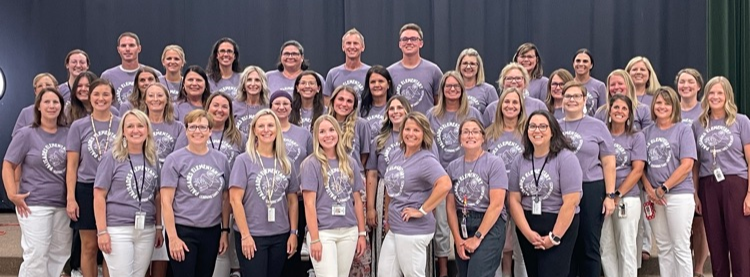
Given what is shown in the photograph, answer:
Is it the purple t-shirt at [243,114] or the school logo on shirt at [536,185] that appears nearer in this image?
the school logo on shirt at [536,185]

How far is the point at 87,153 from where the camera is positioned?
5.38m

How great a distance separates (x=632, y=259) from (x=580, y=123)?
88 cm

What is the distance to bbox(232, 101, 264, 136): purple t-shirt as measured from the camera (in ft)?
19.0

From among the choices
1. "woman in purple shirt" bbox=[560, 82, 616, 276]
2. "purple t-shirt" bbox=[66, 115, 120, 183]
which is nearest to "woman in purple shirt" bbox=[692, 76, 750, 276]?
"woman in purple shirt" bbox=[560, 82, 616, 276]

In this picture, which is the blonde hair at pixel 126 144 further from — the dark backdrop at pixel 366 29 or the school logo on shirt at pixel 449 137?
the dark backdrop at pixel 366 29

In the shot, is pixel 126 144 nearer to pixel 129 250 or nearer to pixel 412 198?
pixel 129 250

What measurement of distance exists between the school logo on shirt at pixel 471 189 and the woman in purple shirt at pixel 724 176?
1542mm

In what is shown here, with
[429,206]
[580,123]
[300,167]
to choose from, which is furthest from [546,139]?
[300,167]

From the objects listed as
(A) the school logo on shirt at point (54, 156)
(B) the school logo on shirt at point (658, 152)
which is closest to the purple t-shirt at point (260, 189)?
(A) the school logo on shirt at point (54, 156)

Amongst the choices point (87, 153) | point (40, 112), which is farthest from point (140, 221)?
point (40, 112)

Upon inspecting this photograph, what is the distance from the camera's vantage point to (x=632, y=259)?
5.52 metres

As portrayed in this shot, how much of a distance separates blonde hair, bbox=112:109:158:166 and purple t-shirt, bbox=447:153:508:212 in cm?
170

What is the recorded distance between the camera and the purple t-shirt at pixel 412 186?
5.13 meters

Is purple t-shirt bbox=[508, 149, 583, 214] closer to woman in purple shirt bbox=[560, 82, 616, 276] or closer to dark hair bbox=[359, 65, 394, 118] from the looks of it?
woman in purple shirt bbox=[560, 82, 616, 276]
